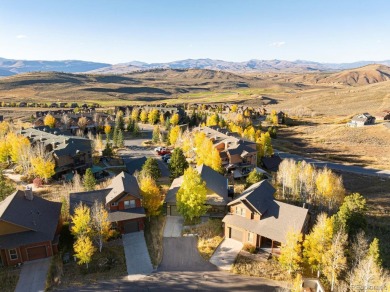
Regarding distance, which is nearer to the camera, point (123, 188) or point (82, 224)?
point (82, 224)

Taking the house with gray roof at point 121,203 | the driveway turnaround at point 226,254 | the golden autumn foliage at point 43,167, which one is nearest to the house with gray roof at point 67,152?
the golden autumn foliage at point 43,167

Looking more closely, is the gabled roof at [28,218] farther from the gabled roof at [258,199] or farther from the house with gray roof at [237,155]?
→ the house with gray roof at [237,155]

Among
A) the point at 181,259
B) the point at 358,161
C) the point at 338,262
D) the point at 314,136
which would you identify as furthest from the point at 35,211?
the point at 314,136

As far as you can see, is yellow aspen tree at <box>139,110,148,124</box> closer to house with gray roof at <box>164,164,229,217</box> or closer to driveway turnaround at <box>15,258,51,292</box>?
house with gray roof at <box>164,164,229,217</box>

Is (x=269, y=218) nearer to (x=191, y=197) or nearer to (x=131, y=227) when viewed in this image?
(x=191, y=197)

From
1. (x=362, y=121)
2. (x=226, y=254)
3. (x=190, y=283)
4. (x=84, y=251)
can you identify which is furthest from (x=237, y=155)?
(x=362, y=121)

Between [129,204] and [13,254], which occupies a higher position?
[129,204]

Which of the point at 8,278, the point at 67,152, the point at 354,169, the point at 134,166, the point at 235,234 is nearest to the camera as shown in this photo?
the point at 8,278
